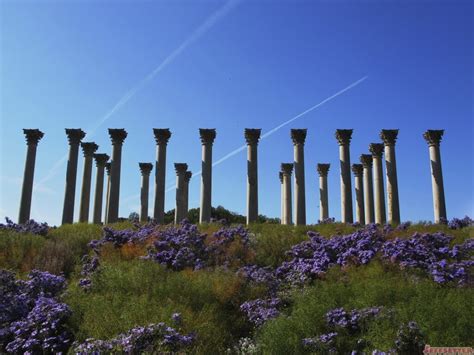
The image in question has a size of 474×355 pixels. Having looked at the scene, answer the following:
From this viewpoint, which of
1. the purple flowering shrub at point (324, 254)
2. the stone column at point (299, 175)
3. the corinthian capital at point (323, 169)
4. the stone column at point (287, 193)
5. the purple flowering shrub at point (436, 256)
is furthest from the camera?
the corinthian capital at point (323, 169)

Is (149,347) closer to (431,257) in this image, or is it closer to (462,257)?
(431,257)

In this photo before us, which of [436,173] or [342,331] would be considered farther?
[436,173]

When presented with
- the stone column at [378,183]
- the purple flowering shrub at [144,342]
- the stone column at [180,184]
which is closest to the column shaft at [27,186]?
the stone column at [180,184]

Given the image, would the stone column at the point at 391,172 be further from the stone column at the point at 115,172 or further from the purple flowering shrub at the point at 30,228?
the purple flowering shrub at the point at 30,228

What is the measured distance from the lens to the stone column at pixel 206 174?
118 feet

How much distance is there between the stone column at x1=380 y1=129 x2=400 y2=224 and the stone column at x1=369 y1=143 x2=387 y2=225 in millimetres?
583

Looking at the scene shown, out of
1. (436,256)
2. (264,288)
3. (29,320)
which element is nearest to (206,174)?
(436,256)

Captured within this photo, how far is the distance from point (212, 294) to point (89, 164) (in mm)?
31967

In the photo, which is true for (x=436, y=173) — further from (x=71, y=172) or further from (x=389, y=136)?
(x=71, y=172)

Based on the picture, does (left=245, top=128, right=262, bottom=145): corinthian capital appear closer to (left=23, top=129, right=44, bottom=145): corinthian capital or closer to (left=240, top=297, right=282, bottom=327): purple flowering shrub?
(left=23, top=129, right=44, bottom=145): corinthian capital

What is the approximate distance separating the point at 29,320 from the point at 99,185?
3414cm

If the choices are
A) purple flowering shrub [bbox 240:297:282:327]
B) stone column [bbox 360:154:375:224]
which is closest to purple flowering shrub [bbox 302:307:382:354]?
purple flowering shrub [bbox 240:297:282:327]

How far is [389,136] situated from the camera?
3750 cm

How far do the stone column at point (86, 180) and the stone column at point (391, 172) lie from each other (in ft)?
73.0
